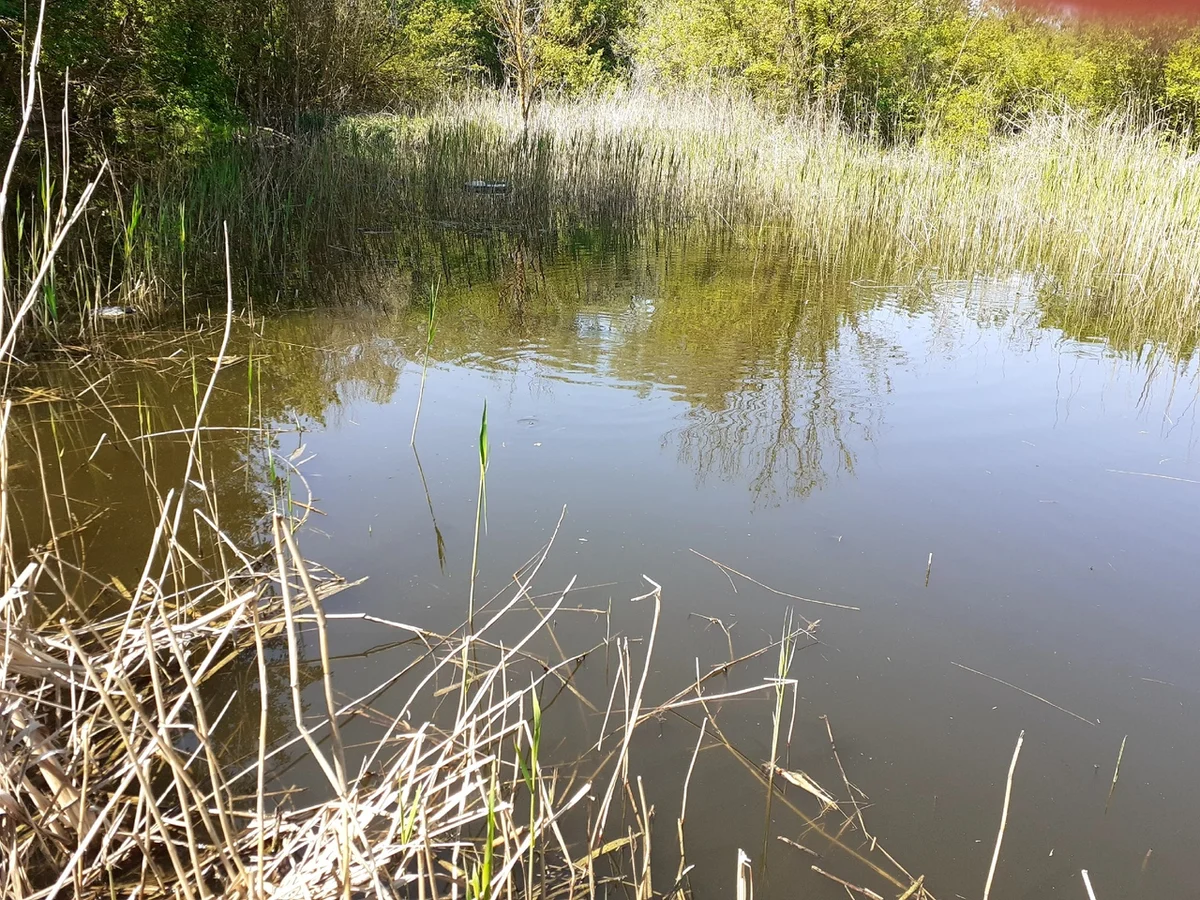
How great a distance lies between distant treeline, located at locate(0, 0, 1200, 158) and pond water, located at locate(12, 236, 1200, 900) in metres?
1.57

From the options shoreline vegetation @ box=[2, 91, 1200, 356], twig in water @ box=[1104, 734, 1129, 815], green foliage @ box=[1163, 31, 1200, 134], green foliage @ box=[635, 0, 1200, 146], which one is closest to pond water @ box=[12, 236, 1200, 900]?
twig in water @ box=[1104, 734, 1129, 815]

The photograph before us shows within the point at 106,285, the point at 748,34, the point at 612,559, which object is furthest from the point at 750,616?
the point at 748,34

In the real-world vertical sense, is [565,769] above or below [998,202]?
below

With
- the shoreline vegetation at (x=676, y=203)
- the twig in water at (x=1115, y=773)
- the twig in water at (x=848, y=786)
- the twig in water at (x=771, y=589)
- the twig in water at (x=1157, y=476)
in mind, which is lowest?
the twig in water at (x=848, y=786)

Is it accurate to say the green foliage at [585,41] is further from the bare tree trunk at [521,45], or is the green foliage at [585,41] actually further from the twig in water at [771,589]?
the twig in water at [771,589]

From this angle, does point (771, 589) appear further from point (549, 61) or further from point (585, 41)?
point (585, 41)

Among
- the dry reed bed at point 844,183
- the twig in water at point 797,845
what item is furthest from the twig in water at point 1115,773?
the dry reed bed at point 844,183

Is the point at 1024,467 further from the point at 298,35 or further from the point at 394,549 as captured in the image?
the point at 298,35

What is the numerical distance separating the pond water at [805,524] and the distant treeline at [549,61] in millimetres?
1573

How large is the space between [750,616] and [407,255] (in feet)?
15.5

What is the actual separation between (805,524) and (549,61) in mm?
19940

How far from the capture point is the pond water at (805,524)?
1406 millimetres

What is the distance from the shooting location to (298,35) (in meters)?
10.3

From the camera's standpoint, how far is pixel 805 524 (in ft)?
7.41
